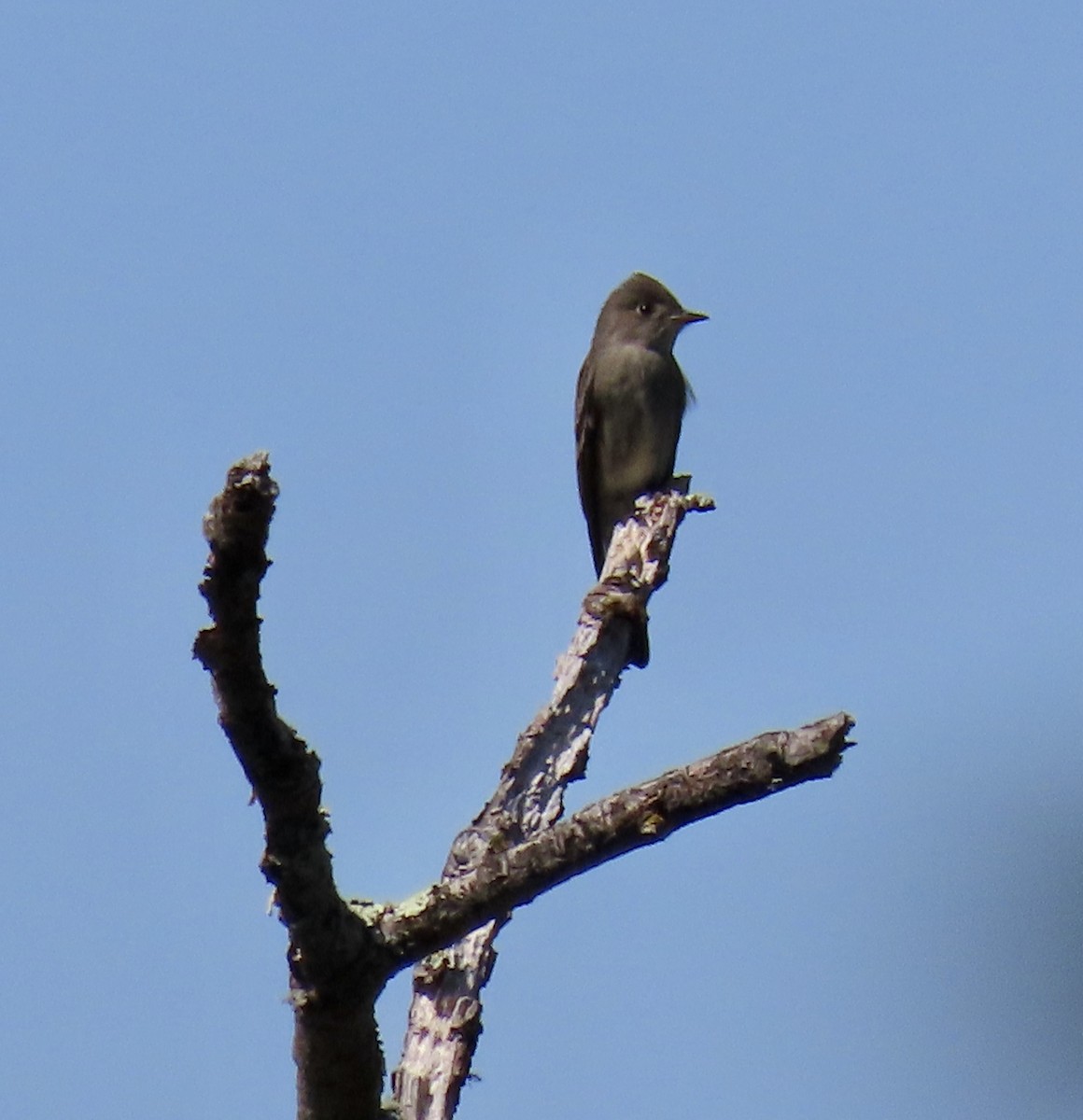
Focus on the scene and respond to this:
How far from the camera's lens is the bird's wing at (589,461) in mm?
12008

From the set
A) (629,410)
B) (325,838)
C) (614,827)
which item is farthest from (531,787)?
(629,410)

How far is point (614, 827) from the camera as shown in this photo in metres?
3.67

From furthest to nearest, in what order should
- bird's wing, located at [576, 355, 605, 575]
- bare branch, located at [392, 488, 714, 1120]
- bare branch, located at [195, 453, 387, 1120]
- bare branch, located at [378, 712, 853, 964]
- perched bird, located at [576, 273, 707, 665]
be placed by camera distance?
bird's wing, located at [576, 355, 605, 575]
perched bird, located at [576, 273, 707, 665]
bare branch, located at [392, 488, 714, 1120]
bare branch, located at [378, 712, 853, 964]
bare branch, located at [195, 453, 387, 1120]

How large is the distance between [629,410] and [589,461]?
0.44 meters

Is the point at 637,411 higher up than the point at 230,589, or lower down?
higher up

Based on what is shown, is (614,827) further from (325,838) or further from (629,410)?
(629,410)

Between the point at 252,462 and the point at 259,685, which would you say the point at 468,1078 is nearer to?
the point at 259,685

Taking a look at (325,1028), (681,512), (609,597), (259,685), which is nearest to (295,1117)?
(325,1028)

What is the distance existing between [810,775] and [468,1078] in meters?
1.79

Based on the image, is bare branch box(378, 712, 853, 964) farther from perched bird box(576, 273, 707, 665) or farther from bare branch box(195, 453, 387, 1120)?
perched bird box(576, 273, 707, 665)

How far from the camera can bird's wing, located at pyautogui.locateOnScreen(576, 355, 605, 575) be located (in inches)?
473

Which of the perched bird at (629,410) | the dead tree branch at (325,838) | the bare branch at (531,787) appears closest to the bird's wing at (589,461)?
the perched bird at (629,410)

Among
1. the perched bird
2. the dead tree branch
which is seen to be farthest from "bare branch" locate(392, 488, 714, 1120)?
the perched bird

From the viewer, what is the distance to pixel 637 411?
11828 millimetres
